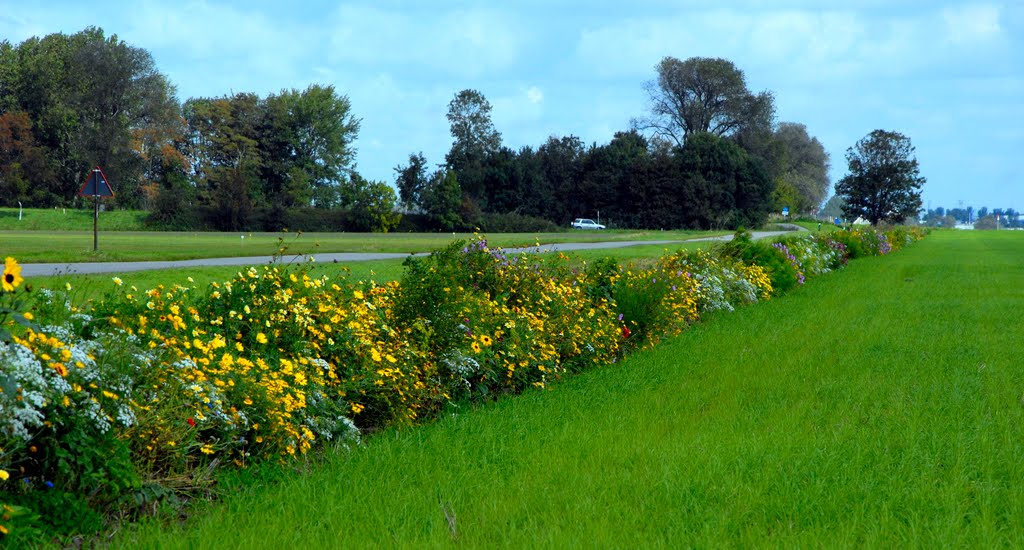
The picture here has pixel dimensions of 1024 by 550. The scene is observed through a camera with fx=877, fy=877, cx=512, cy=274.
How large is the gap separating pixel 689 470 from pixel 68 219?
50.7 m

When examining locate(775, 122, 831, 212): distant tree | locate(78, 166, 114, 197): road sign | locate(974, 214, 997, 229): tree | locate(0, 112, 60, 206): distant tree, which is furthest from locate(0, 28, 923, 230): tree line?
locate(974, 214, 997, 229): tree

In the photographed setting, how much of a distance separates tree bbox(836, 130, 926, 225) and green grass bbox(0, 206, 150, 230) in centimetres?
4822

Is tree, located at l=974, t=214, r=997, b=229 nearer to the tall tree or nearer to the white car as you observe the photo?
the white car

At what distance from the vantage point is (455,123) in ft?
250

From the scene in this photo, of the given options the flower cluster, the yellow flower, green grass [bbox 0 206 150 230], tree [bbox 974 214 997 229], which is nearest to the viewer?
the yellow flower

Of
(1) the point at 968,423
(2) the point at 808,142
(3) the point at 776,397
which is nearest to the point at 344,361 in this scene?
(3) the point at 776,397

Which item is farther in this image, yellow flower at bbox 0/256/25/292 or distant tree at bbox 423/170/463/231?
distant tree at bbox 423/170/463/231

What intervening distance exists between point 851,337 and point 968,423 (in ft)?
14.2

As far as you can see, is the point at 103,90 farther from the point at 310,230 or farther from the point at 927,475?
the point at 927,475

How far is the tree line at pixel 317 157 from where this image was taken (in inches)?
2169

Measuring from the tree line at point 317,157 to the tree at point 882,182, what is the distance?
7.52 metres

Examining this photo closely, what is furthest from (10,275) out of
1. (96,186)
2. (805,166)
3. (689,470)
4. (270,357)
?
(805,166)

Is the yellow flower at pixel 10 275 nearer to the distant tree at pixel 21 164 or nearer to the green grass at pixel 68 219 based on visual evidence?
the green grass at pixel 68 219

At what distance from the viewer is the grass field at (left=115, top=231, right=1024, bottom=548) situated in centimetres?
385
